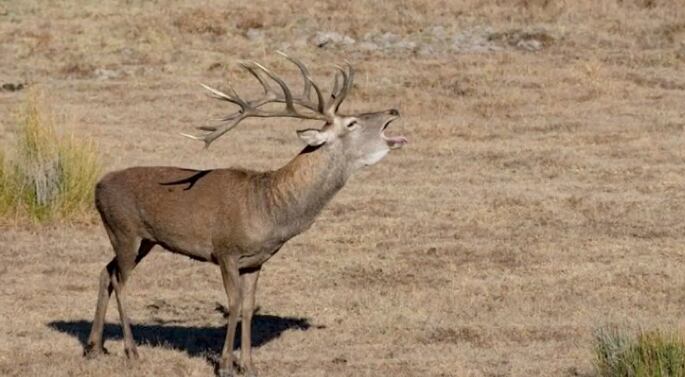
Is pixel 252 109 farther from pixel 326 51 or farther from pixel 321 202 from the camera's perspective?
pixel 326 51

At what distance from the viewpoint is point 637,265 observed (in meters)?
14.3

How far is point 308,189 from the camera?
10828mm

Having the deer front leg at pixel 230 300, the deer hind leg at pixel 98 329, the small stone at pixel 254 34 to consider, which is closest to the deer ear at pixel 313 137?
the deer front leg at pixel 230 300

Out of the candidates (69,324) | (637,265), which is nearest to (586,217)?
(637,265)

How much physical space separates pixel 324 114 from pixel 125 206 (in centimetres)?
157

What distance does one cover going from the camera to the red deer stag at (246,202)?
10734 millimetres

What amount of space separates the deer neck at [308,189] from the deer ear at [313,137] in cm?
7

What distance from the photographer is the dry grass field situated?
12039 millimetres

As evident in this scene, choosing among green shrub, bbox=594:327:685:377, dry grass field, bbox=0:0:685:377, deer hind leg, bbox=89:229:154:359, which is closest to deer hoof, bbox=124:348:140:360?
deer hind leg, bbox=89:229:154:359

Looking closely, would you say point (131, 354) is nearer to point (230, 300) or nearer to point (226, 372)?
point (226, 372)

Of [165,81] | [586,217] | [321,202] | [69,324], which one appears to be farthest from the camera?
[165,81]

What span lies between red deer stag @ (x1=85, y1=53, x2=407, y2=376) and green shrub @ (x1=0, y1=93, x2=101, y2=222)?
549 centimetres

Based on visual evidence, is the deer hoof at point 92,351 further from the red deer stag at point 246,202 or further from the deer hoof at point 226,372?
the deer hoof at point 226,372

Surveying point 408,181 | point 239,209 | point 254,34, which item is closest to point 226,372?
point 239,209
